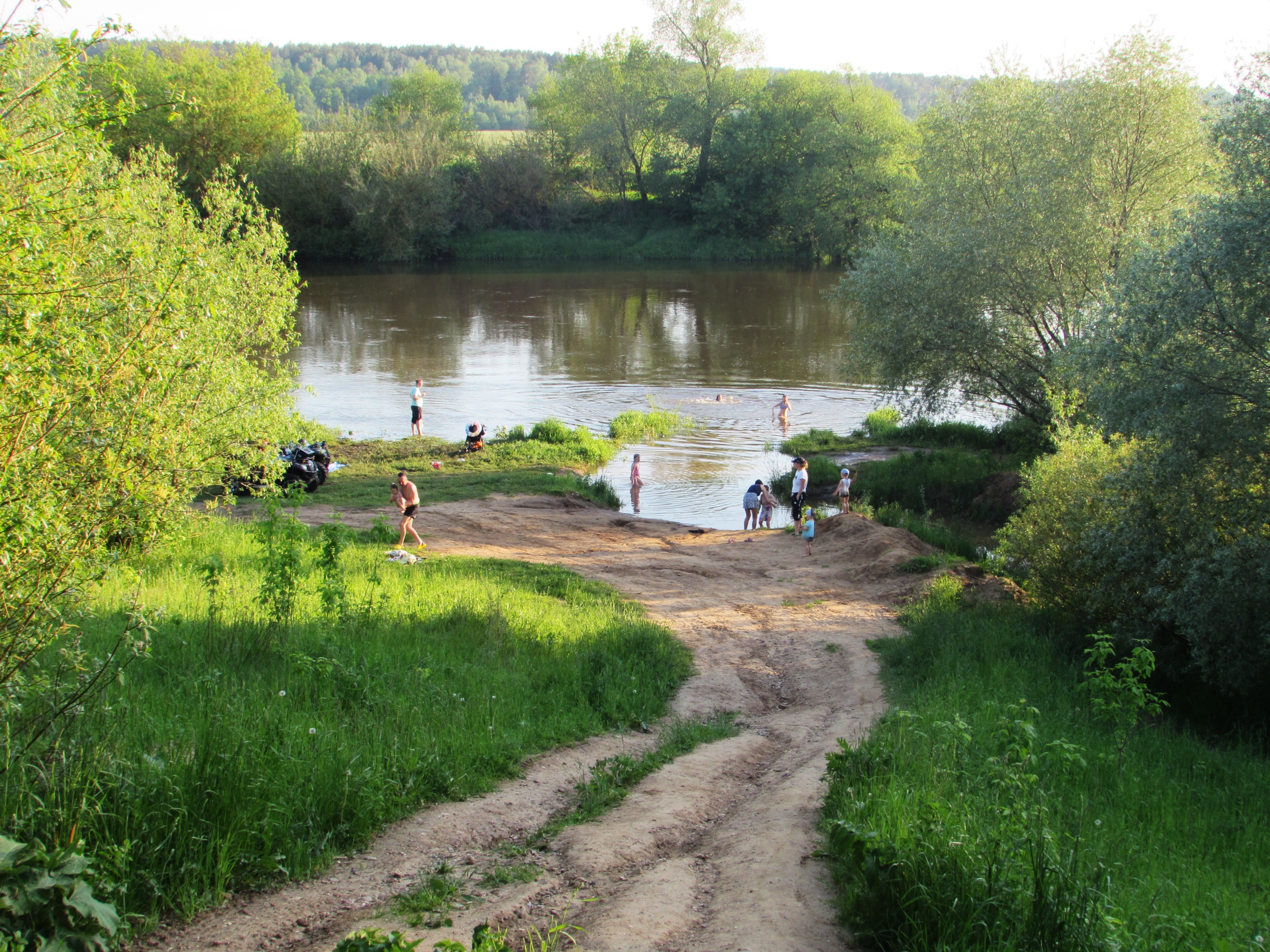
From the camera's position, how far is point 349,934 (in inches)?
189

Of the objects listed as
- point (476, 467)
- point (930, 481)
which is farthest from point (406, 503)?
point (930, 481)

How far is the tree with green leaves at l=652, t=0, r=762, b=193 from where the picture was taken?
75875mm

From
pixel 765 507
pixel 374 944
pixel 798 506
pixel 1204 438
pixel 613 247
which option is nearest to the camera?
pixel 374 944

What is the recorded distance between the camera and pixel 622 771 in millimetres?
7383

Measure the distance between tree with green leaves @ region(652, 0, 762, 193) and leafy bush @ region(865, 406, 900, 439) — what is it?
51.2 meters

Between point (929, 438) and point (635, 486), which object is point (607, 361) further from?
point (635, 486)

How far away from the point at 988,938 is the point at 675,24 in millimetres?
→ 83008

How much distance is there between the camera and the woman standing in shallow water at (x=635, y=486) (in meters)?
22.7

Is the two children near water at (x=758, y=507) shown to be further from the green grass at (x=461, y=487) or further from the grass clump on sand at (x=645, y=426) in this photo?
the grass clump on sand at (x=645, y=426)

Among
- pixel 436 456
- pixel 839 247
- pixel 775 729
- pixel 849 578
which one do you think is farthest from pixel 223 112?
pixel 775 729

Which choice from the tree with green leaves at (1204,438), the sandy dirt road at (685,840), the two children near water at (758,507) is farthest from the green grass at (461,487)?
the tree with green leaves at (1204,438)

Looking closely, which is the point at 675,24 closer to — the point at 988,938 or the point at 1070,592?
the point at 1070,592

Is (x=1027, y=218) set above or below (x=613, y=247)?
below

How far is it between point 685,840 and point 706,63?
8119 centimetres
